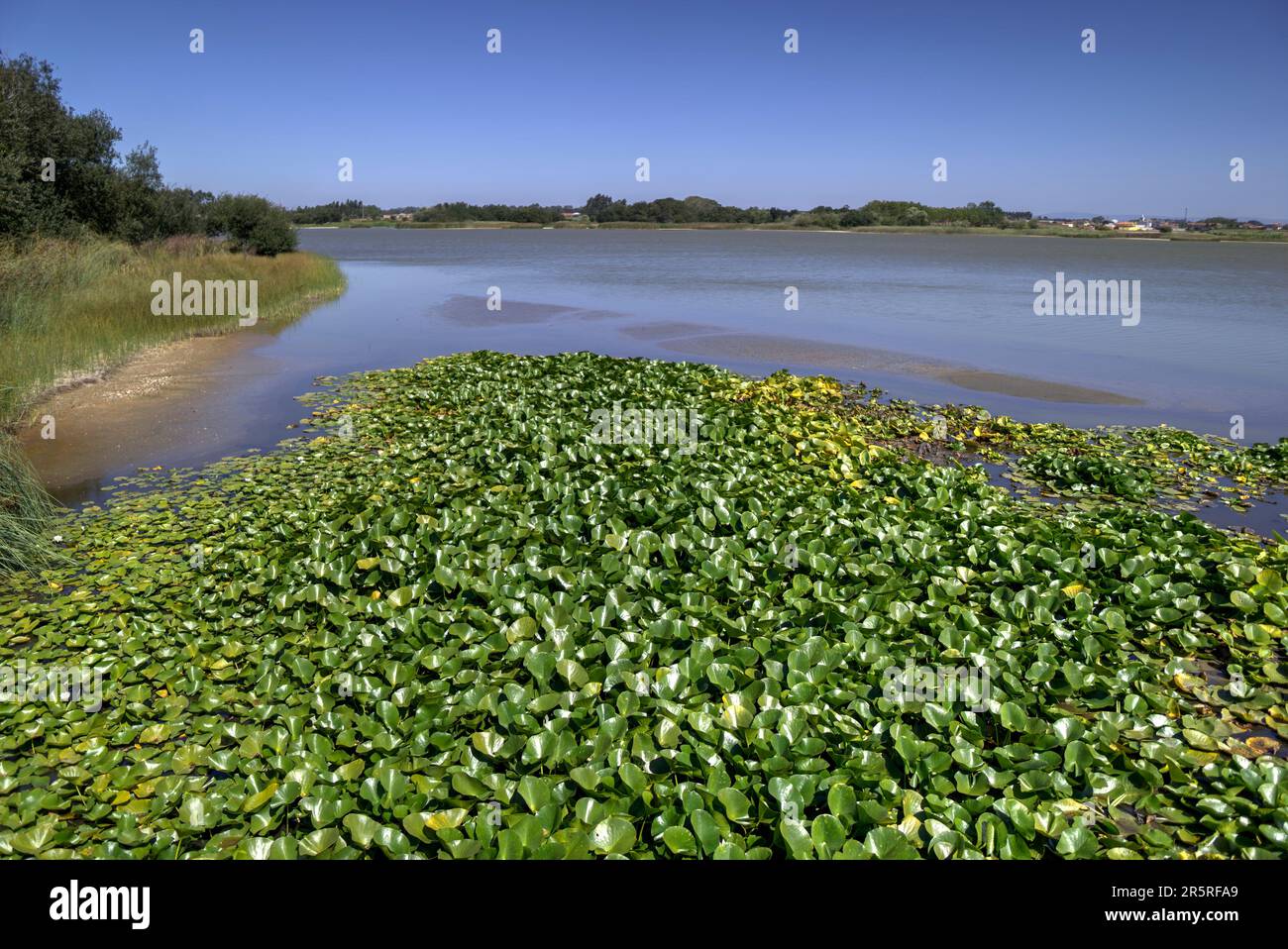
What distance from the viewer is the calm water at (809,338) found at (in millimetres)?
11531

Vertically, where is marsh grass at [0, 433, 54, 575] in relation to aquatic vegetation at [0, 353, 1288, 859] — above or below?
above

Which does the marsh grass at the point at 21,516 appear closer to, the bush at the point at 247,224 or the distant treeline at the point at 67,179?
the distant treeline at the point at 67,179

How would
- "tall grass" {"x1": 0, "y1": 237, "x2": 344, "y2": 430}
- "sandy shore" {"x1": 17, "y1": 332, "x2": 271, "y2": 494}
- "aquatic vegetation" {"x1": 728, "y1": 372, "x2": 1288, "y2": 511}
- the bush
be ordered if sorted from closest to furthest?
"aquatic vegetation" {"x1": 728, "y1": 372, "x2": 1288, "y2": 511} → "sandy shore" {"x1": 17, "y1": 332, "x2": 271, "y2": 494} → "tall grass" {"x1": 0, "y1": 237, "x2": 344, "y2": 430} → the bush

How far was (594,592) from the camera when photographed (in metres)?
4.92

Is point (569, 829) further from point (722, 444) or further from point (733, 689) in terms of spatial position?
point (722, 444)

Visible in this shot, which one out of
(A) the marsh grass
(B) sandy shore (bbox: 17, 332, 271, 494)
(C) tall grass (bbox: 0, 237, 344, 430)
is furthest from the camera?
(C) tall grass (bbox: 0, 237, 344, 430)

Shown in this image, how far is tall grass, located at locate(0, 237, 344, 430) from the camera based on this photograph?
1138 centimetres

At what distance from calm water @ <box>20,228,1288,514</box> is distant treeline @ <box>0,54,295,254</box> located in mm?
5062

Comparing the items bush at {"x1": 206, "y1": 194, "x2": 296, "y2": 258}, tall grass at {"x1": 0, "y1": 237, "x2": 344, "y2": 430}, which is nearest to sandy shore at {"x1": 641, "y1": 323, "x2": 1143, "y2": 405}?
tall grass at {"x1": 0, "y1": 237, "x2": 344, "y2": 430}

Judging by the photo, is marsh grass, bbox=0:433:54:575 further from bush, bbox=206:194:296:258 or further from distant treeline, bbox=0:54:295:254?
bush, bbox=206:194:296:258

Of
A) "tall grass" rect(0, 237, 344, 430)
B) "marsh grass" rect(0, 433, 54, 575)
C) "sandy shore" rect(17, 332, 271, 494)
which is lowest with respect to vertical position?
"marsh grass" rect(0, 433, 54, 575)

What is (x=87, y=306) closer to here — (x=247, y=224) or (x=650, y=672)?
(x=650, y=672)
